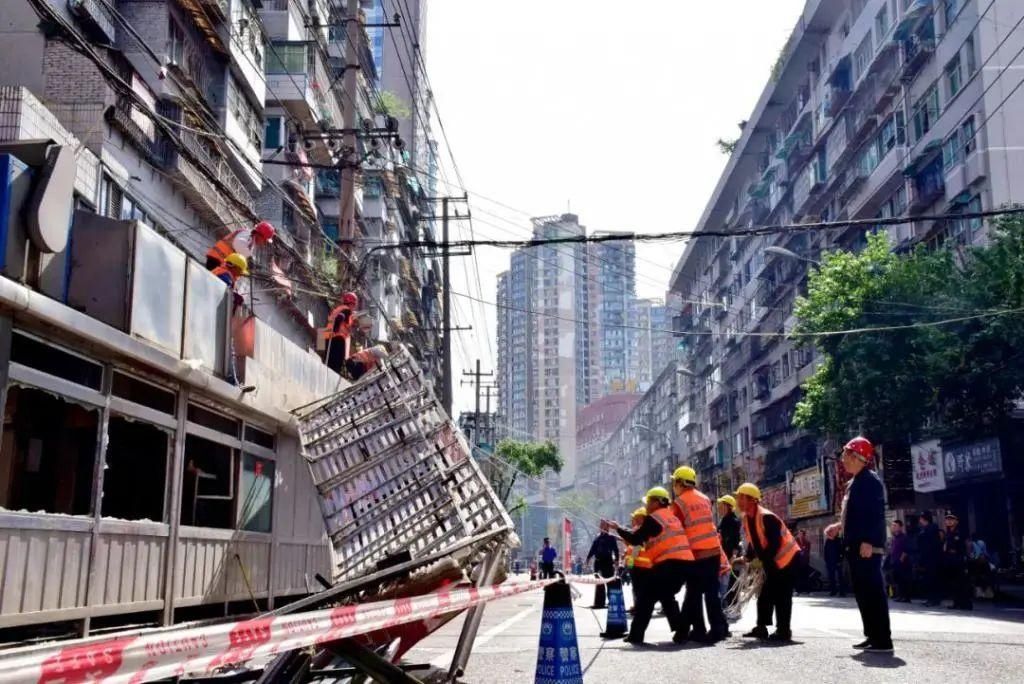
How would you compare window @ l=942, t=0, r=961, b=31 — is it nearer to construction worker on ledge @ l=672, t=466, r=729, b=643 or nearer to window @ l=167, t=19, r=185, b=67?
window @ l=167, t=19, r=185, b=67

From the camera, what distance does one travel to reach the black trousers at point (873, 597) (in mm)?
8875

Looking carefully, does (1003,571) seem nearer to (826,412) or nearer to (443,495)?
(826,412)

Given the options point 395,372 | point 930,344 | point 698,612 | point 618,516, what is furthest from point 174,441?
point 618,516

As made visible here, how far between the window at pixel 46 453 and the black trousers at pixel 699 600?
535 centimetres

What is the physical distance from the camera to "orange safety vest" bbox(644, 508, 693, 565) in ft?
33.7

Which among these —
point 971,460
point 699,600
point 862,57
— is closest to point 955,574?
point 699,600

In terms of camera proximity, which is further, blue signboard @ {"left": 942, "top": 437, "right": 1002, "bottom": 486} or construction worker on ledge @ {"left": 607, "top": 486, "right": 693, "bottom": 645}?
blue signboard @ {"left": 942, "top": 437, "right": 1002, "bottom": 486}

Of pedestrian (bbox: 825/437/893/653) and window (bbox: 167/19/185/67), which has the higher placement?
window (bbox: 167/19/185/67)

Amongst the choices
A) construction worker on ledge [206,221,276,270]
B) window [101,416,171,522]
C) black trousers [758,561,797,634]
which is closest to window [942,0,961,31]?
construction worker on ledge [206,221,276,270]

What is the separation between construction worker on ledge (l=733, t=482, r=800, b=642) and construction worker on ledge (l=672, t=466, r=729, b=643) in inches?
14.4

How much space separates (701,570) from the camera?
10445 mm

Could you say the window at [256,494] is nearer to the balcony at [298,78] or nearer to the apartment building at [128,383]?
the apartment building at [128,383]

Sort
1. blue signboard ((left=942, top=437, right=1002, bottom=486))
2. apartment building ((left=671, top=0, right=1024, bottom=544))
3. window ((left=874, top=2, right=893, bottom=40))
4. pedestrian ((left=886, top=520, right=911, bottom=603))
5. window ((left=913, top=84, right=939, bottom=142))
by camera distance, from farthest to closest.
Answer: window ((left=874, top=2, right=893, bottom=40))
window ((left=913, top=84, right=939, bottom=142))
apartment building ((left=671, top=0, right=1024, bottom=544))
blue signboard ((left=942, top=437, right=1002, bottom=486))
pedestrian ((left=886, top=520, right=911, bottom=603))

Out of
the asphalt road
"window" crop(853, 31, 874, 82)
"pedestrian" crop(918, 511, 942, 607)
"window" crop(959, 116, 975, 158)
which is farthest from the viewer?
"window" crop(853, 31, 874, 82)
